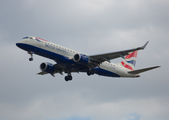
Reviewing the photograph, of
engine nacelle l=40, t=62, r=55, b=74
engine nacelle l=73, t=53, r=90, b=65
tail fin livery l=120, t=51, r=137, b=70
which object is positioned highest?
tail fin livery l=120, t=51, r=137, b=70

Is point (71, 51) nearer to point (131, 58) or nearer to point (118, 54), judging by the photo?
point (118, 54)

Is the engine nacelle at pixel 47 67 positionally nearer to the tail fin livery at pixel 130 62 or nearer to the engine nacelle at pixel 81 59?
the engine nacelle at pixel 81 59


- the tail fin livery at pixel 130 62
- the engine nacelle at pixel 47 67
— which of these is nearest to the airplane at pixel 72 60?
the engine nacelle at pixel 47 67

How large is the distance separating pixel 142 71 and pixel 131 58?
9.57 metres

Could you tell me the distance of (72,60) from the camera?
52.8 metres

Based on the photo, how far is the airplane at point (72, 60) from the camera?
169 ft

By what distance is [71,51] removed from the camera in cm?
5388

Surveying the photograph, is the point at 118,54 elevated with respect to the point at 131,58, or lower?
lower

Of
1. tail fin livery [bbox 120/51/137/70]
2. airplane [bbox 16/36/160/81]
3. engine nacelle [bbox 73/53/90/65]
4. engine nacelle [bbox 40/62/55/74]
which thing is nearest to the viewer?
airplane [bbox 16/36/160/81]

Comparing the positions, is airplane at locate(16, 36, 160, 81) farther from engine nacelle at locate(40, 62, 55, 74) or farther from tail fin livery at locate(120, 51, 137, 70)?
tail fin livery at locate(120, 51, 137, 70)

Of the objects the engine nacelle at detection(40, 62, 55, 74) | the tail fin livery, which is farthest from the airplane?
the tail fin livery

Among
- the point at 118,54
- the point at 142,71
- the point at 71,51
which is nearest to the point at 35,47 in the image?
the point at 71,51

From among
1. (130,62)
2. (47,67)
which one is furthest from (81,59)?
(130,62)

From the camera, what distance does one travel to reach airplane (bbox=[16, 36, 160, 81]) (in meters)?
51.4
